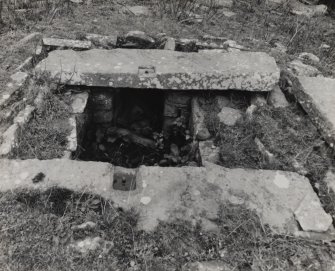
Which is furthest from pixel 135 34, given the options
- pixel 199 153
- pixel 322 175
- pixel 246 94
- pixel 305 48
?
pixel 322 175

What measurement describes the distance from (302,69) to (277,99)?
91 cm

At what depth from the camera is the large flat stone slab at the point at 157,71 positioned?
362cm

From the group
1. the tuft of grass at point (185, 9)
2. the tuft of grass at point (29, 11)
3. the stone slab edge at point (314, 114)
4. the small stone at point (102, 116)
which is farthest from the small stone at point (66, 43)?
the stone slab edge at point (314, 114)

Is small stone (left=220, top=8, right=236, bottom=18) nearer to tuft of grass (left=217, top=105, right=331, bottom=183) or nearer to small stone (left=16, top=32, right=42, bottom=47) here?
tuft of grass (left=217, top=105, right=331, bottom=183)

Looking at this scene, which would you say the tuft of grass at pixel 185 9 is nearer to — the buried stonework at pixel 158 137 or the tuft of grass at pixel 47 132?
the buried stonework at pixel 158 137

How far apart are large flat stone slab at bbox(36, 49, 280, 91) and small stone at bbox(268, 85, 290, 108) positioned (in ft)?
0.40

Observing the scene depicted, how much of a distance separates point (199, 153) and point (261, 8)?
404cm

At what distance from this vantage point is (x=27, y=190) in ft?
8.29

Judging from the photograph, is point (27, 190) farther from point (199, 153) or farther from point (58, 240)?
point (199, 153)

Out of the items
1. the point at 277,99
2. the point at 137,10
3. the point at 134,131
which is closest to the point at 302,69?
the point at 277,99

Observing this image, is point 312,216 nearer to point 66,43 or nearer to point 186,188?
point 186,188

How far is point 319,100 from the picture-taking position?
358 centimetres

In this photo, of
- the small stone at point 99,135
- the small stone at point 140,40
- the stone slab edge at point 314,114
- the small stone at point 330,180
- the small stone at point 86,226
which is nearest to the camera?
the small stone at point 86,226

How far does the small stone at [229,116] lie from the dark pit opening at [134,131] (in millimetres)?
423
